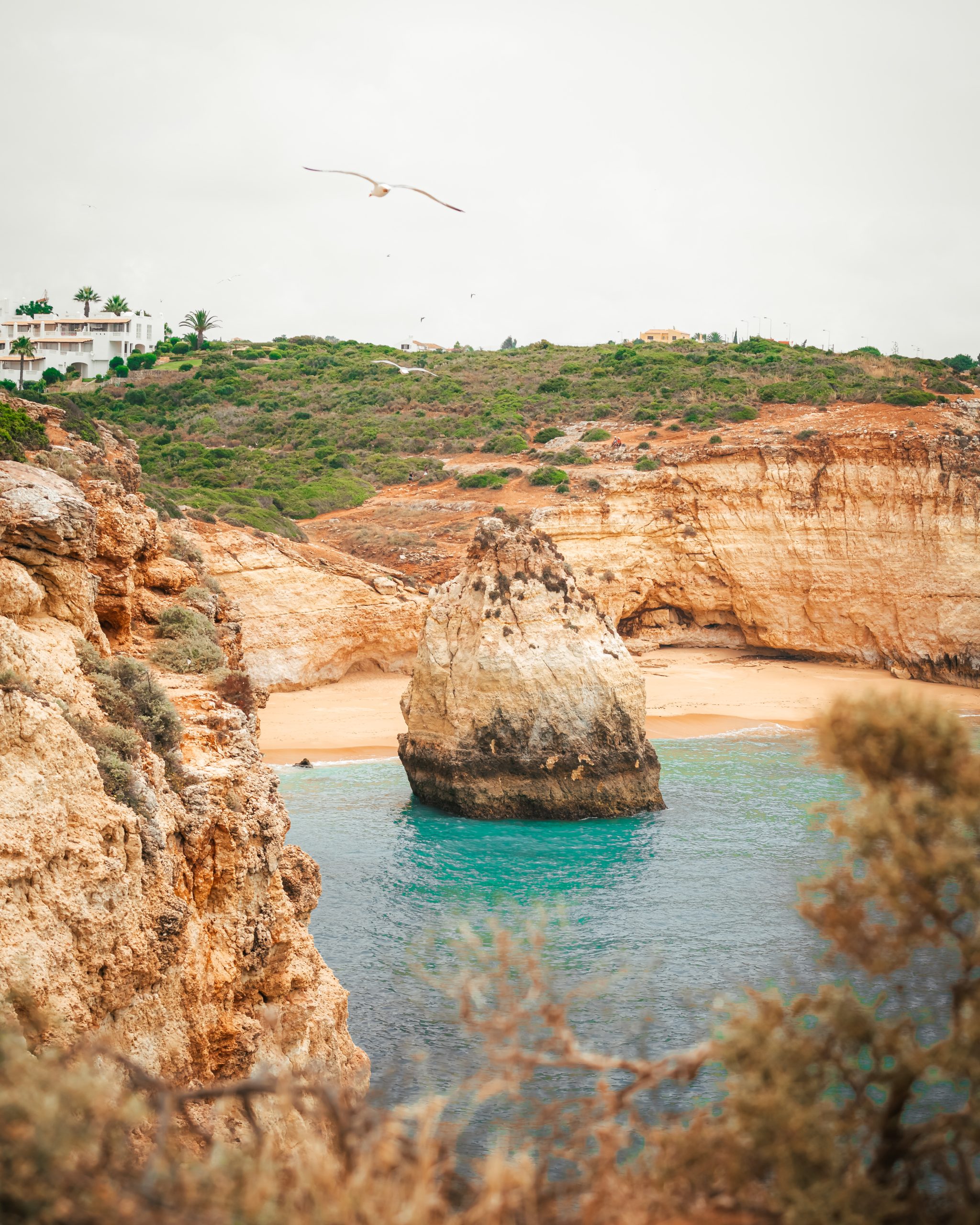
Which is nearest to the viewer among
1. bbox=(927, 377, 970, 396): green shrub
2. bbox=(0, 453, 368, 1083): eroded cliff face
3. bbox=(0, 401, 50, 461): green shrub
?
bbox=(0, 453, 368, 1083): eroded cliff face

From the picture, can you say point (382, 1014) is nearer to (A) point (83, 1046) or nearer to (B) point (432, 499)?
(A) point (83, 1046)

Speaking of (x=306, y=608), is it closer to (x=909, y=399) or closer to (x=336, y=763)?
(x=336, y=763)

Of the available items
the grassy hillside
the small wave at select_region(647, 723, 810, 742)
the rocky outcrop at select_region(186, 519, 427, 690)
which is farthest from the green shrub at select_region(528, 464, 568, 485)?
the small wave at select_region(647, 723, 810, 742)

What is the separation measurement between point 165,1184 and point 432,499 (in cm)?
4200

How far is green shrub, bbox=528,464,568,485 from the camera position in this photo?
138 feet

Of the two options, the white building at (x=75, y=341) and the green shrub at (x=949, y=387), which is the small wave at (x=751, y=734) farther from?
the white building at (x=75, y=341)

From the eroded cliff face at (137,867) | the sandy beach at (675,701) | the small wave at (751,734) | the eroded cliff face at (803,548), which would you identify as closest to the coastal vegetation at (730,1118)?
the eroded cliff face at (137,867)

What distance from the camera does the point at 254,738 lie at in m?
11.1

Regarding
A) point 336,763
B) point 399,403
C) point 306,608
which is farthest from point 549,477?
point 399,403

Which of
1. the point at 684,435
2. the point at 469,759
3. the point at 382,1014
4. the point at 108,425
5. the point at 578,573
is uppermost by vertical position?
the point at 684,435

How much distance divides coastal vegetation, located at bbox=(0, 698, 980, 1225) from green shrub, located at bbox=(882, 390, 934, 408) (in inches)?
1615

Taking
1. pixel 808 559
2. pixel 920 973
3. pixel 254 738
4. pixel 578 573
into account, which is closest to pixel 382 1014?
pixel 254 738

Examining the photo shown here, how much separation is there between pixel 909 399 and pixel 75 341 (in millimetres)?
69495

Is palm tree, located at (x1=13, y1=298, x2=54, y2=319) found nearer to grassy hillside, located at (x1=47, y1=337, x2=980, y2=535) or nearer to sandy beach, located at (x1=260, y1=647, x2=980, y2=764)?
grassy hillside, located at (x1=47, y1=337, x2=980, y2=535)
